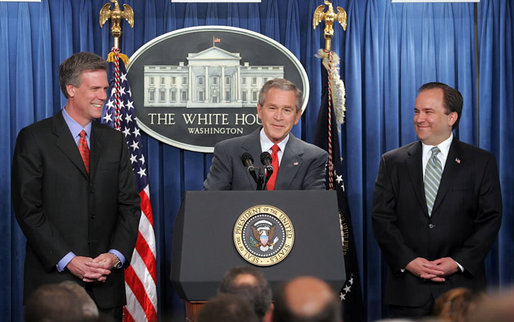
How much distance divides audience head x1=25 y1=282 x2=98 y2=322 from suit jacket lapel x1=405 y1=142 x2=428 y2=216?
2986mm

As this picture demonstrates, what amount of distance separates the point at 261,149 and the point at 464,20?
118 inches

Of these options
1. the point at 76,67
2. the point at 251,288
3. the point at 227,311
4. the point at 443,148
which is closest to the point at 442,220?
the point at 443,148

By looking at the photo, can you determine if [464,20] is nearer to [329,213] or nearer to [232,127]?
[232,127]

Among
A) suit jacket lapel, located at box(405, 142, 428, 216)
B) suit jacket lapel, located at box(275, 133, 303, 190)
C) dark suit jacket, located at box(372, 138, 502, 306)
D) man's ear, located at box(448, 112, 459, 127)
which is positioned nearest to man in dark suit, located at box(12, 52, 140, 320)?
suit jacket lapel, located at box(275, 133, 303, 190)

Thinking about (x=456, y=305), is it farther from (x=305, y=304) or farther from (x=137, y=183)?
(x=137, y=183)

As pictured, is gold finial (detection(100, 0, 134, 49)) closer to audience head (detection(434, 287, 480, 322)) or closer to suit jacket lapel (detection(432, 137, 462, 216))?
suit jacket lapel (detection(432, 137, 462, 216))

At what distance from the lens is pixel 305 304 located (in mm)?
1800

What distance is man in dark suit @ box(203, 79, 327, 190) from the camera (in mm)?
3969

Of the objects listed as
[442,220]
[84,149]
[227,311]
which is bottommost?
[442,220]

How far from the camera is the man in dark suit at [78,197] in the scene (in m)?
3.94

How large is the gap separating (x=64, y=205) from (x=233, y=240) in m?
1.13

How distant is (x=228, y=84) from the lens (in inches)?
244

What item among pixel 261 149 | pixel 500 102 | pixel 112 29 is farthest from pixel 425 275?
pixel 112 29

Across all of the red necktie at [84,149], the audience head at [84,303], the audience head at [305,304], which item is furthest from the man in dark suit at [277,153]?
the audience head at [305,304]
